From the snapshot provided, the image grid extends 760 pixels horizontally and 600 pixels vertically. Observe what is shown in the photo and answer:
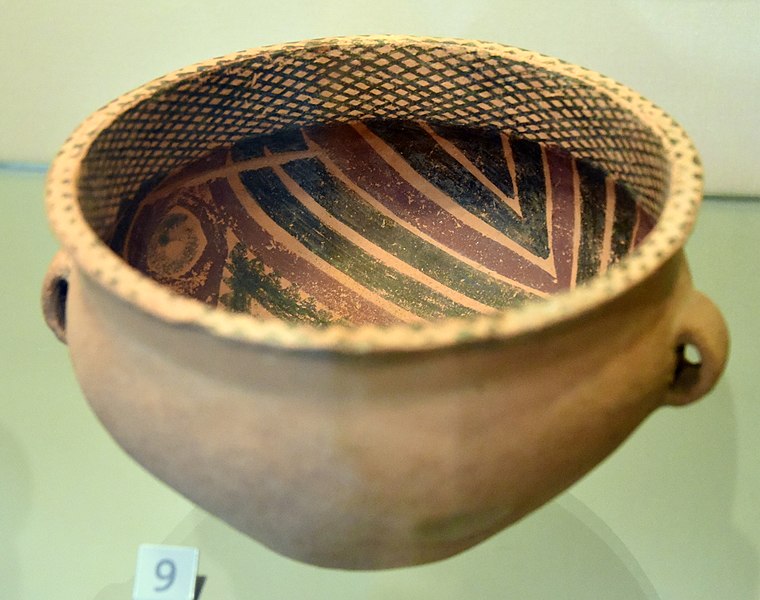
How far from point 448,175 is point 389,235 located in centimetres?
9

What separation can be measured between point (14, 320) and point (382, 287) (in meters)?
0.47

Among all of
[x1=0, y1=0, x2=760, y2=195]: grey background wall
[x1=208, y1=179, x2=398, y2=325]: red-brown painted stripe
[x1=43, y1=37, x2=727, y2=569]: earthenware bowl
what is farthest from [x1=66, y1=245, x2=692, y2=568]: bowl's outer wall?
[x1=0, y1=0, x2=760, y2=195]: grey background wall

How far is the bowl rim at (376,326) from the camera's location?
42 cm

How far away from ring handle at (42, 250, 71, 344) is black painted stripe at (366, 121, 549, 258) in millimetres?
357

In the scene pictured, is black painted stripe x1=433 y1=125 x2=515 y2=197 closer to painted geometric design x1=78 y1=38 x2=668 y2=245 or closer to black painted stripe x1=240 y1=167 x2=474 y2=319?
painted geometric design x1=78 y1=38 x2=668 y2=245

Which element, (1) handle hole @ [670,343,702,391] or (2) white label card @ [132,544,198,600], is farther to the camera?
(2) white label card @ [132,544,198,600]

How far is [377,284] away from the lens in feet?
2.94

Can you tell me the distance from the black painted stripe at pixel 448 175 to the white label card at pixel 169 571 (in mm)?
430

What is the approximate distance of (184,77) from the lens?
0.74 m

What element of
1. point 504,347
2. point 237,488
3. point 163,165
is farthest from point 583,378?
point 163,165

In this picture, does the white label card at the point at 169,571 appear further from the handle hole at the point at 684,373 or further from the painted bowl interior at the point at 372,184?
the handle hole at the point at 684,373

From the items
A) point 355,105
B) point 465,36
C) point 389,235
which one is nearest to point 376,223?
point 389,235

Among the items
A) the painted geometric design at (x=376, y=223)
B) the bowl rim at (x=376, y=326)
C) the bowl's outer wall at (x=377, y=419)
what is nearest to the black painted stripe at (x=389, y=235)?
the painted geometric design at (x=376, y=223)

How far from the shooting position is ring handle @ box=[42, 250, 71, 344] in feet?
2.08
